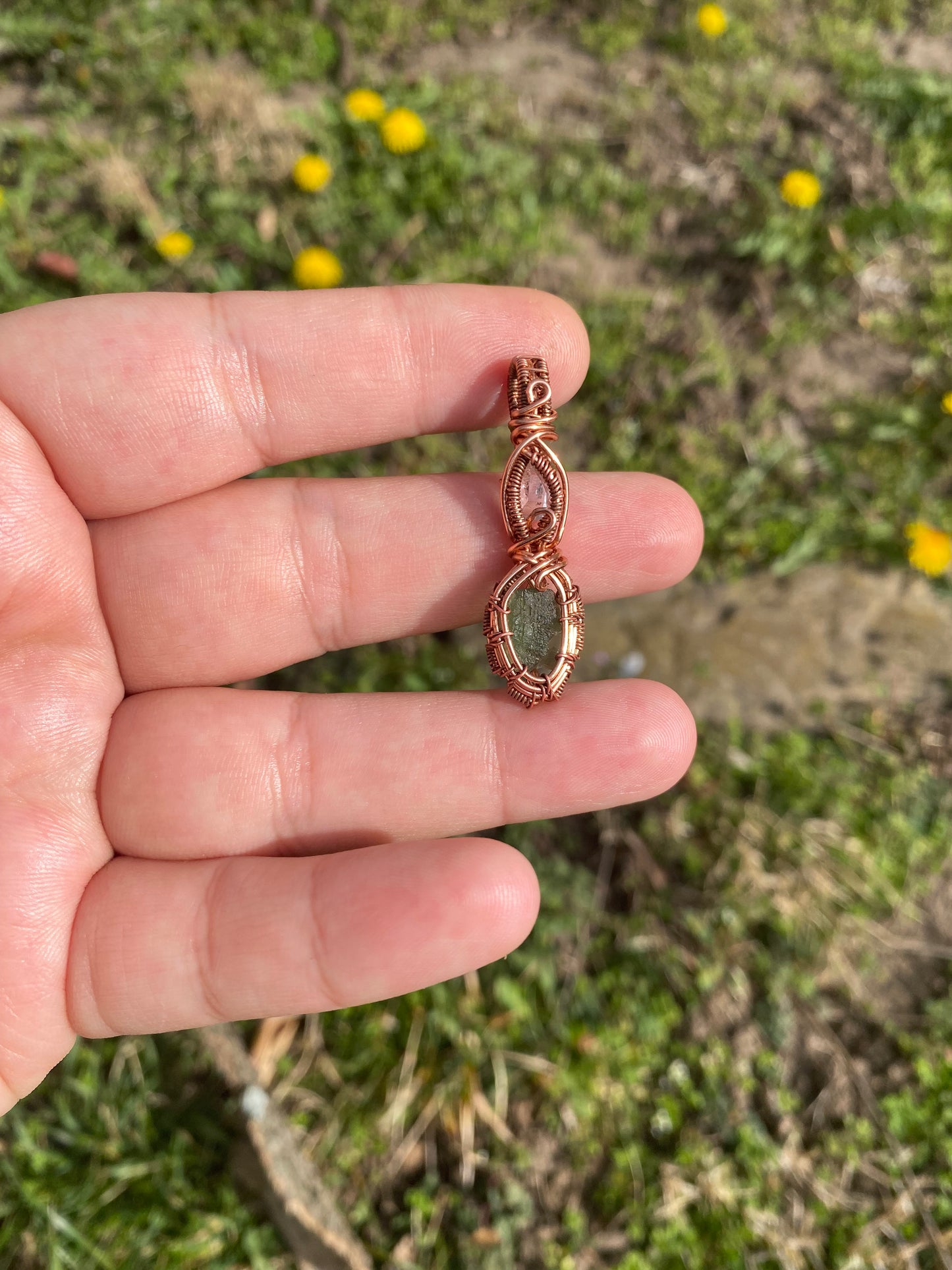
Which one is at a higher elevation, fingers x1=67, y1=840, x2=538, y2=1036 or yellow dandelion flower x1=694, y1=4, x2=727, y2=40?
yellow dandelion flower x1=694, y1=4, x2=727, y2=40

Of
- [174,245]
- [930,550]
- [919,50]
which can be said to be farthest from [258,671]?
[919,50]

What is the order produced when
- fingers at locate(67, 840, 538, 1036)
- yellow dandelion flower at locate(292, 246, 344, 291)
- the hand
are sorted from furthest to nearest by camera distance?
yellow dandelion flower at locate(292, 246, 344, 291) < the hand < fingers at locate(67, 840, 538, 1036)

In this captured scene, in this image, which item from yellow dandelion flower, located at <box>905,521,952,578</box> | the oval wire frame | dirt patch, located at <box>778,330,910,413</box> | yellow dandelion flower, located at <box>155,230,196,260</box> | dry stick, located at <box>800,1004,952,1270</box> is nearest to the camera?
the oval wire frame

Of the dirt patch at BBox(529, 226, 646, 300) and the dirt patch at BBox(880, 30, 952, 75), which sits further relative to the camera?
the dirt patch at BBox(880, 30, 952, 75)

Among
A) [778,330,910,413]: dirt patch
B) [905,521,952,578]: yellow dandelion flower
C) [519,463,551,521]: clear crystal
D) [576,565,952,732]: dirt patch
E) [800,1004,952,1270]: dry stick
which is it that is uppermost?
[519,463,551,521]: clear crystal

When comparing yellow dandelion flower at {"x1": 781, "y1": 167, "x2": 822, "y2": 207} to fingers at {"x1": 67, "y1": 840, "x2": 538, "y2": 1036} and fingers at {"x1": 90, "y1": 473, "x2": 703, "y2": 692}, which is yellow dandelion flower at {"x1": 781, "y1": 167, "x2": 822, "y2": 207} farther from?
fingers at {"x1": 67, "y1": 840, "x2": 538, "y2": 1036}

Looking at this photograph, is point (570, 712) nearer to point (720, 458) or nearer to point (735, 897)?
point (735, 897)

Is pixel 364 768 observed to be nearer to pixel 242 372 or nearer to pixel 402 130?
pixel 242 372

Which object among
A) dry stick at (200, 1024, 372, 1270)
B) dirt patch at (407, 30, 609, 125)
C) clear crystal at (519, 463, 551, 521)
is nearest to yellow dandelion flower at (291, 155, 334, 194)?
dirt patch at (407, 30, 609, 125)
